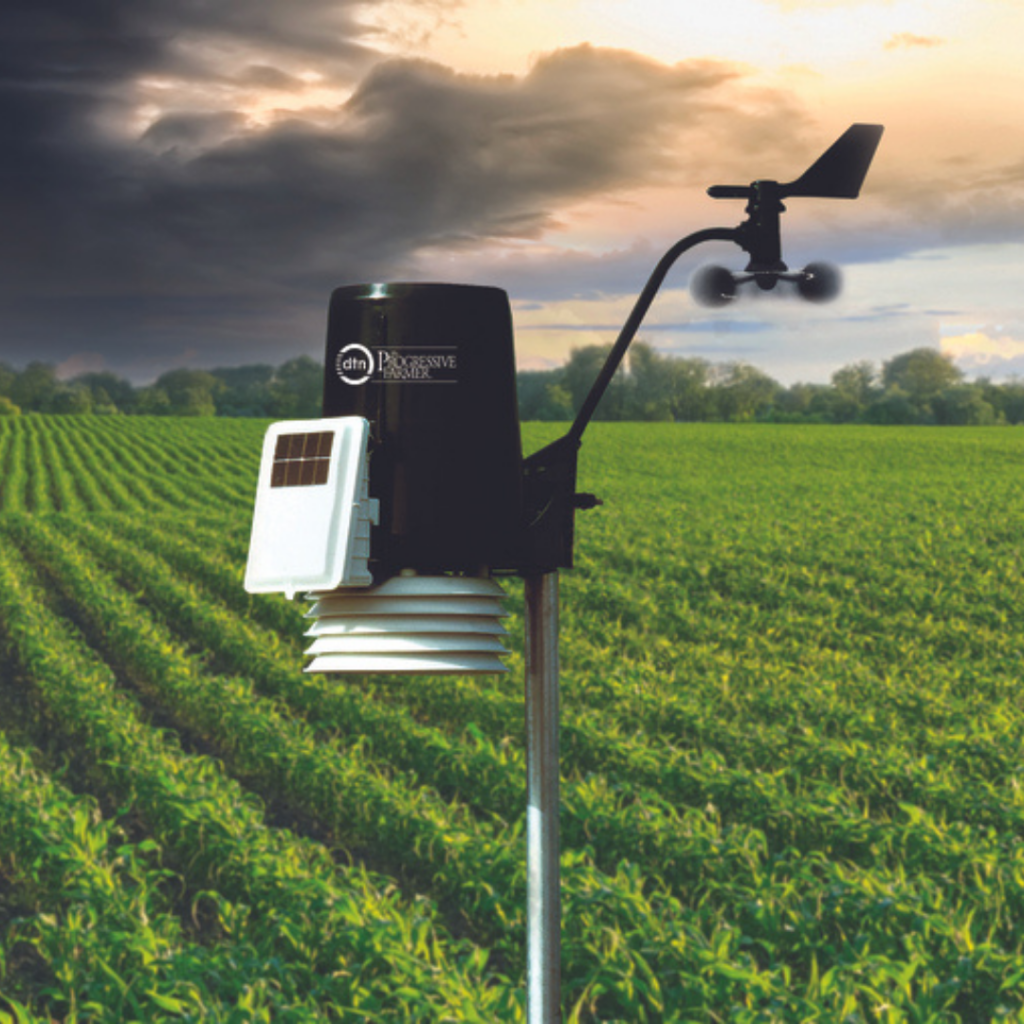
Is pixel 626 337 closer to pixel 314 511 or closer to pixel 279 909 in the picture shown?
pixel 314 511

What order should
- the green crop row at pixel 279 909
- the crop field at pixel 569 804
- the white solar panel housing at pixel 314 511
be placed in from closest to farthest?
the white solar panel housing at pixel 314 511
the green crop row at pixel 279 909
the crop field at pixel 569 804

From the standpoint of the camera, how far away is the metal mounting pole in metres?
2.08

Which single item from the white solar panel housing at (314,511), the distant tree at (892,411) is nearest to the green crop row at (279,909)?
the white solar panel housing at (314,511)

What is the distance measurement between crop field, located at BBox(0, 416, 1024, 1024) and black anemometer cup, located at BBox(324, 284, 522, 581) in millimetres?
3053

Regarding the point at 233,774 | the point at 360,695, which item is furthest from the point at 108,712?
the point at 360,695

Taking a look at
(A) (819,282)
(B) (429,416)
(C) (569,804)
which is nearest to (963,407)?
(C) (569,804)

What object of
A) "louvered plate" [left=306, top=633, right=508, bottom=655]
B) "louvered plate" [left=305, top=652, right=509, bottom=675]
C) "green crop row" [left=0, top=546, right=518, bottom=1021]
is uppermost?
"louvered plate" [left=306, top=633, right=508, bottom=655]

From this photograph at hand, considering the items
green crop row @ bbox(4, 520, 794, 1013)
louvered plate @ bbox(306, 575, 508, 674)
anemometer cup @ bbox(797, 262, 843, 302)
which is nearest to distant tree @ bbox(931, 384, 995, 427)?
green crop row @ bbox(4, 520, 794, 1013)

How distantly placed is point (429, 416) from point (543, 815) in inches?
26.5

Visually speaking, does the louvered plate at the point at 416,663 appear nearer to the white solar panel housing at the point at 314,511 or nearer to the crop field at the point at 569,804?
the white solar panel housing at the point at 314,511

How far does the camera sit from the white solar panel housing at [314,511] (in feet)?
6.16

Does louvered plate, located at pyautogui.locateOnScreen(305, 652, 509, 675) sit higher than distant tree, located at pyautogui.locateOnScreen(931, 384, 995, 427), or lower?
lower

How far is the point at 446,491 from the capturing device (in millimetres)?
2027

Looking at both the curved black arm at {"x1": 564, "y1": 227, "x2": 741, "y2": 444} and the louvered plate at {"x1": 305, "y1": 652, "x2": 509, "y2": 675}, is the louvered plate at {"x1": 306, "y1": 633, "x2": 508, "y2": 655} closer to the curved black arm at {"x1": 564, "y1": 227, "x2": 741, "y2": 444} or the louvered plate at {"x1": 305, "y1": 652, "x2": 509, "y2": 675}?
the louvered plate at {"x1": 305, "y1": 652, "x2": 509, "y2": 675}
